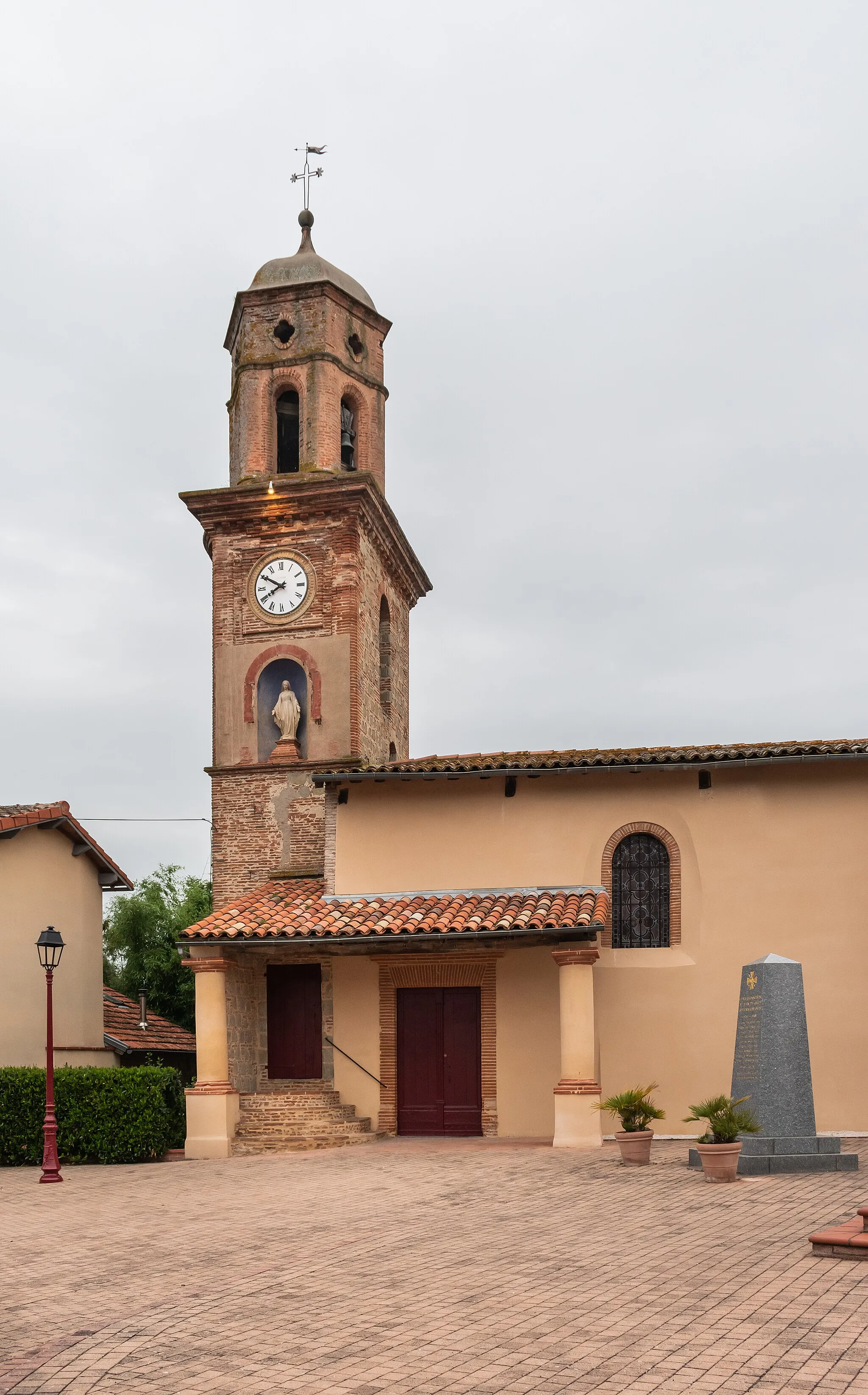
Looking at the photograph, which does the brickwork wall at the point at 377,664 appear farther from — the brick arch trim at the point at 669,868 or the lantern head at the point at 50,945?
the lantern head at the point at 50,945

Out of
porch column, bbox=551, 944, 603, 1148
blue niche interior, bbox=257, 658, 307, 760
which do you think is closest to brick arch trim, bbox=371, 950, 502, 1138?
porch column, bbox=551, 944, 603, 1148

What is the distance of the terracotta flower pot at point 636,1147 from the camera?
15.1m

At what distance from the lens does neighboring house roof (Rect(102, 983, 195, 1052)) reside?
2452 centimetres

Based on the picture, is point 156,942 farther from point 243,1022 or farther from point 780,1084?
point 780,1084

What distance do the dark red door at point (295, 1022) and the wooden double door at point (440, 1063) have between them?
4.68 feet

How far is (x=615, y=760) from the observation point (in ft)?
63.4

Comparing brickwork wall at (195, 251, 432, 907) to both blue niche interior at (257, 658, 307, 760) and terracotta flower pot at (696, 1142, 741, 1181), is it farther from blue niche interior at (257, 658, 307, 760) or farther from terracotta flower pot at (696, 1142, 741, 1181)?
terracotta flower pot at (696, 1142, 741, 1181)

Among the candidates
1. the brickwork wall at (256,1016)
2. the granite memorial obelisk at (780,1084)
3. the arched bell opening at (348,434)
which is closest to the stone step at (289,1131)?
the brickwork wall at (256,1016)

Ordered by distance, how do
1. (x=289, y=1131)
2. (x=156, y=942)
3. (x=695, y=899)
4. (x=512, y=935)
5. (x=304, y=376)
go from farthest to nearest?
(x=156, y=942) → (x=304, y=376) → (x=695, y=899) → (x=289, y=1131) → (x=512, y=935)

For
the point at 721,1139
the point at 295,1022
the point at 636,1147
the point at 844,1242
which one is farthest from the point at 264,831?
the point at 844,1242

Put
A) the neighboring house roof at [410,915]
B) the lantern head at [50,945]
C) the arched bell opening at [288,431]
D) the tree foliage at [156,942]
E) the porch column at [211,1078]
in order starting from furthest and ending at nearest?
the tree foliage at [156,942]
the arched bell opening at [288,431]
the porch column at [211,1078]
the neighboring house roof at [410,915]
the lantern head at [50,945]

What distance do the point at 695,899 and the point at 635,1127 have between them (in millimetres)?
4804

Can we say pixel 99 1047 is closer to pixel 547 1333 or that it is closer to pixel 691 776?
pixel 691 776

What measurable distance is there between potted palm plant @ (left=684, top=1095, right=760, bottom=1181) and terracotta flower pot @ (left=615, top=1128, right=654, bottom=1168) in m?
1.58
